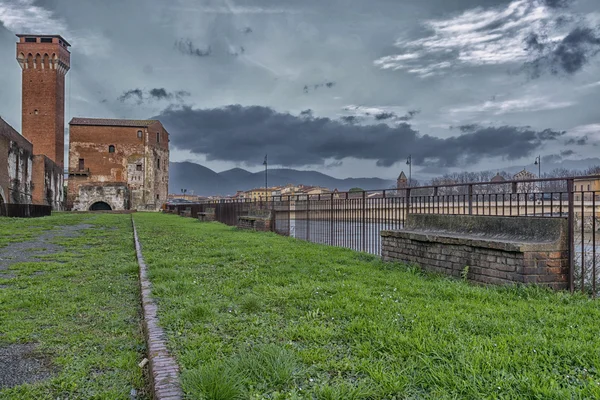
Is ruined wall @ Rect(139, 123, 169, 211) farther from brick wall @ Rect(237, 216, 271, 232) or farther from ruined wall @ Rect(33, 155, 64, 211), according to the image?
brick wall @ Rect(237, 216, 271, 232)

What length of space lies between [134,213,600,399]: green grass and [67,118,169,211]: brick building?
191ft

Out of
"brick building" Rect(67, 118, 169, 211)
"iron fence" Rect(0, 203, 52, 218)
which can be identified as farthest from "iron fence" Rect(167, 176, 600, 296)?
"brick building" Rect(67, 118, 169, 211)

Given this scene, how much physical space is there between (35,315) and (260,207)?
1313 centimetres

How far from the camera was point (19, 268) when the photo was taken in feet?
23.2

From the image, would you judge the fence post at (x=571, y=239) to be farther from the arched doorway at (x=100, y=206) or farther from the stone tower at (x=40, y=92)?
the arched doorway at (x=100, y=206)

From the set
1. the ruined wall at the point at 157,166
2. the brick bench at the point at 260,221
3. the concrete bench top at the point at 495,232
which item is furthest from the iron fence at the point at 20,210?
A: the ruined wall at the point at 157,166

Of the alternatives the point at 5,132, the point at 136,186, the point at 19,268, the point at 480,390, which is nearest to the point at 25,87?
the point at 136,186

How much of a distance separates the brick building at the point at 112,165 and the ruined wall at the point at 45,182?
11.1 metres

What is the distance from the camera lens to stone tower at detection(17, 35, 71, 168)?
5072 centimetres

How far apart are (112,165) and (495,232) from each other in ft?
204

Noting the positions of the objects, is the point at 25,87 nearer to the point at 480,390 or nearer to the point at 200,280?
the point at 200,280

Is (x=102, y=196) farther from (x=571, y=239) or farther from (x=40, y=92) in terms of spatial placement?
(x=571, y=239)

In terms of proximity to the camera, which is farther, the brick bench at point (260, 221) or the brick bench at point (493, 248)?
the brick bench at point (260, 221)

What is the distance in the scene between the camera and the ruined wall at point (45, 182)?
38156mm
